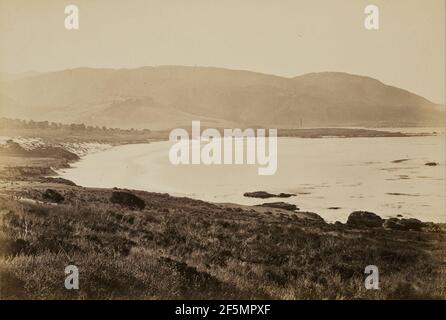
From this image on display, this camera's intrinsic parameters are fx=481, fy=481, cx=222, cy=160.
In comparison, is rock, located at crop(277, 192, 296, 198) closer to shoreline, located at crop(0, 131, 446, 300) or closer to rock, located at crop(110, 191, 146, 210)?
shoreline, located at crop(0, 131, 446, 300)

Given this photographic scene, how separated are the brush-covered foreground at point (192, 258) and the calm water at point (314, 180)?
1061cm

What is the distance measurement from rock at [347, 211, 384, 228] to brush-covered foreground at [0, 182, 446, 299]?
3.25 m

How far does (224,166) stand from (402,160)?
67.2 feet

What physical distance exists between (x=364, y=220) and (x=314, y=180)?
19.1 m

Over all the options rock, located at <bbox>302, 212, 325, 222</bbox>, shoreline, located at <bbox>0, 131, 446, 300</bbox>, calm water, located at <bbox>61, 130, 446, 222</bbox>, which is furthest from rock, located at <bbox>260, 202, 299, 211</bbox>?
shoreline, located at <bbox>0, 131, 446, 300</bbox>

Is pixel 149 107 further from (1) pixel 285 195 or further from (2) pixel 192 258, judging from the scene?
(2) pixel 192 258

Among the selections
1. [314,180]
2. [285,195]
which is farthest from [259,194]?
[314,180]

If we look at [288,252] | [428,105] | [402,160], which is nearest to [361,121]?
[428,105]

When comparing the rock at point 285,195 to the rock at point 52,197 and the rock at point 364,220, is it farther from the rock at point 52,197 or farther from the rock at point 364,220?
the rock at point 52,197

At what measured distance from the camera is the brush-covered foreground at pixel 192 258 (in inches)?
339

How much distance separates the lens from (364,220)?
23703 millimetres

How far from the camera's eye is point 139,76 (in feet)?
650

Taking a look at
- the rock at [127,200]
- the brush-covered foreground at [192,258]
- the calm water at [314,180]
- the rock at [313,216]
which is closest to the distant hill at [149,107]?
the calm water at [314,180]

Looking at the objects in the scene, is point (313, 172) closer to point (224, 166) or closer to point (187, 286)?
point (224, 166)
